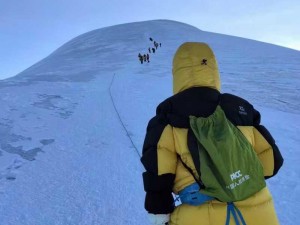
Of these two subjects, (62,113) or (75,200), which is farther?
(62,113)

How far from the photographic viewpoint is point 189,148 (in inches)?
84.4

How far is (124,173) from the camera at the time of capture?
18.4 feet

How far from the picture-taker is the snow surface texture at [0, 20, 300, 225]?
4562 mm

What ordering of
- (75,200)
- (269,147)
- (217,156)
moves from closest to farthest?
(217,156), (269,147), (75,200)

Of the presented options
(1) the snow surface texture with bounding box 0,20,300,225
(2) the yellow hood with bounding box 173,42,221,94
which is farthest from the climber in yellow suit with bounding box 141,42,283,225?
(1) the snow surface texture with bounding box 0,20,300,225

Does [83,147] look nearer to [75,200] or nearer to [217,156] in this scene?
[75,200]

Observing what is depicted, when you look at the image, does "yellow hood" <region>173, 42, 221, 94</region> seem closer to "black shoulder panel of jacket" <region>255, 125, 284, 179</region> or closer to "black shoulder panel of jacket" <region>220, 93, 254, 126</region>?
"black shoulder panel of jacket" <region>220, 93, 254, 126</region>

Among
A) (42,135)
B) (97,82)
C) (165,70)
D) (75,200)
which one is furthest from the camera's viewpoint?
(165,70)

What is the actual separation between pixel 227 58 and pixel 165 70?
23.6 feet

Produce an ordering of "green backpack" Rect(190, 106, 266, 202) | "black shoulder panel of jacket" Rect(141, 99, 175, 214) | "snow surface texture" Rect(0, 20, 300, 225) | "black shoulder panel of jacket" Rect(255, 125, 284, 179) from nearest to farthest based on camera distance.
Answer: "green backpack" Rect(190, 106, 266, 202) < "black shoulder panel of jacket" Rect(141, 99, 175, 214) < "black shoulder panel of jacket" Rect(255, 125, 284, 179) < "snow surface texture" Rect(0, 20, 300, 225)

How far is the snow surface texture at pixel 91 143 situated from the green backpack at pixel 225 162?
238 cm

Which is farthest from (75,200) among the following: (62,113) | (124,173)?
(62,113)

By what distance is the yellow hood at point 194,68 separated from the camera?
231cm

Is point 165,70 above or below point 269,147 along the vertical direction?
below
